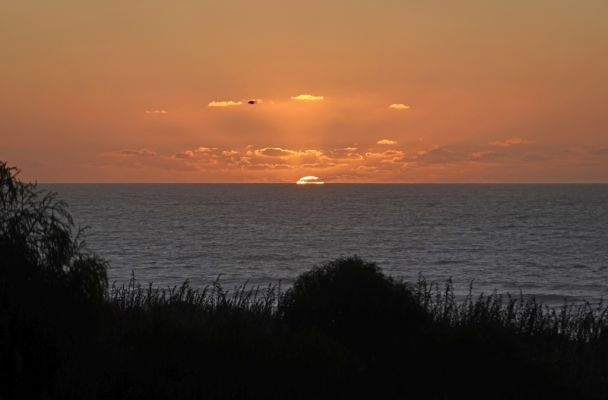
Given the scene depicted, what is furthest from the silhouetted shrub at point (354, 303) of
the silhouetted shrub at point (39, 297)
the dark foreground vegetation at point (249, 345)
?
the silhouetted shrub at point (39, 297)

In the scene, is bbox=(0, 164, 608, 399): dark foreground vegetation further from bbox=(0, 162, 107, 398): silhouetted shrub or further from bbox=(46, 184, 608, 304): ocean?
bbox=(46, 184, 608, 304): ocean

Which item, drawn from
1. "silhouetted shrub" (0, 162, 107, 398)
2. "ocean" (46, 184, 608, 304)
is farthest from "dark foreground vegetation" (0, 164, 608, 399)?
"ocean" (46, 184, 608, 304)

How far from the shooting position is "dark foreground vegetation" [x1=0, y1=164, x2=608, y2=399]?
42.4 ft

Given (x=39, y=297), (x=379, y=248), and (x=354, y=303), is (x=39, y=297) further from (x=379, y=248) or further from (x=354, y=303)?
(x=379, y=248)

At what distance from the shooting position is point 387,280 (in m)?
16.4

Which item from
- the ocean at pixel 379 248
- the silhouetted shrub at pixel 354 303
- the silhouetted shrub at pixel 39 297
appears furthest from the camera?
the ocean at pixel 379 248

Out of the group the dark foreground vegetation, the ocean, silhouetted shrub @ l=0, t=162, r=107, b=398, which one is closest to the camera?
silhouetted shrub @ l=0, t=162, r=107, b=398

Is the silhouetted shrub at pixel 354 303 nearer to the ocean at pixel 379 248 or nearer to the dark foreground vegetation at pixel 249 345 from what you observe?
the dark foreground vegetation at pixel 249 345

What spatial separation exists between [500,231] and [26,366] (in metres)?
105

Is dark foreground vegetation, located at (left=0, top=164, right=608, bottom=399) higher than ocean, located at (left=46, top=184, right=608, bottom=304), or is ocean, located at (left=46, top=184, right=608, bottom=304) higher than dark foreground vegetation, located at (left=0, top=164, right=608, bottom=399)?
dark foreground vegetation, located at (left=0, top=164, right=608, bottom=399)

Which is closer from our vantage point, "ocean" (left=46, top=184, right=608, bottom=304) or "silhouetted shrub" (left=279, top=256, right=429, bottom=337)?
"silhouetted shrub" (left=279, top=256, right=429, bottom=337)

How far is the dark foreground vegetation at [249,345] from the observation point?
12938 millimetres

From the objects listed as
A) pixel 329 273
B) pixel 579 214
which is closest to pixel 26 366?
pixel 329 273

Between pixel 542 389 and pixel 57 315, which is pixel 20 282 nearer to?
pixel 57 315
